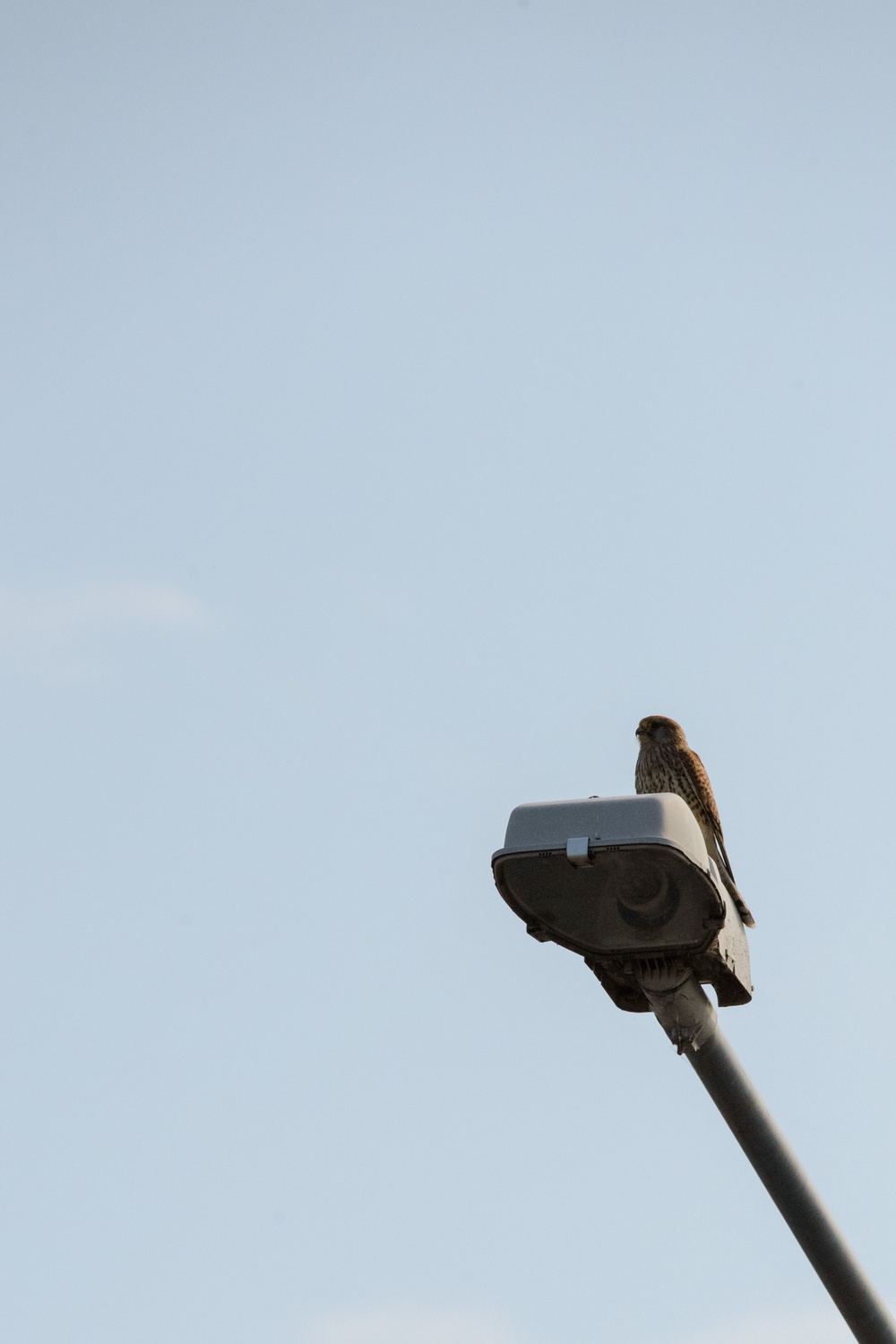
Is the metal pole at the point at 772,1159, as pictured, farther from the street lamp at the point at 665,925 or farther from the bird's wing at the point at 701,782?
the bird's wing at the point at 701,782

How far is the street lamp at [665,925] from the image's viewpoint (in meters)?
3.49

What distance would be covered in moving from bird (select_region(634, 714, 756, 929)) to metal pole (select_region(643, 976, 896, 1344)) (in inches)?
191

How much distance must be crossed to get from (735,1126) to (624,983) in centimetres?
44

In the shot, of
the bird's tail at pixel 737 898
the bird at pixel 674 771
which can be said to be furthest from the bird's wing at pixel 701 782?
the bird's tail at pixel 737 898

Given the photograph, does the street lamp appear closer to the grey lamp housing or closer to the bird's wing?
the grey lamp housing

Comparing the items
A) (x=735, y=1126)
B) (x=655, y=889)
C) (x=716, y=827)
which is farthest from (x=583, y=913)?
(x=716, y=827)

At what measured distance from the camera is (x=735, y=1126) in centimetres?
358

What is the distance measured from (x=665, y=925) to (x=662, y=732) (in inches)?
212

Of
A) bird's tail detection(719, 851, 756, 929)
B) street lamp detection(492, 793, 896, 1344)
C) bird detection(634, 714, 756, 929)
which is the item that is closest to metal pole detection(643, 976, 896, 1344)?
street lamp detection(492, 793, 896, 1344)

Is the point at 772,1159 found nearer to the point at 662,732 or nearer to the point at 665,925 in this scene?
the point at 665,925

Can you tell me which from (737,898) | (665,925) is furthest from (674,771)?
(665,925)

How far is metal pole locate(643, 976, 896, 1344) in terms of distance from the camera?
3.57 meters

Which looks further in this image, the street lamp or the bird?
the bird

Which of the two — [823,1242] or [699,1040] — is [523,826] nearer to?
[699,1040]
